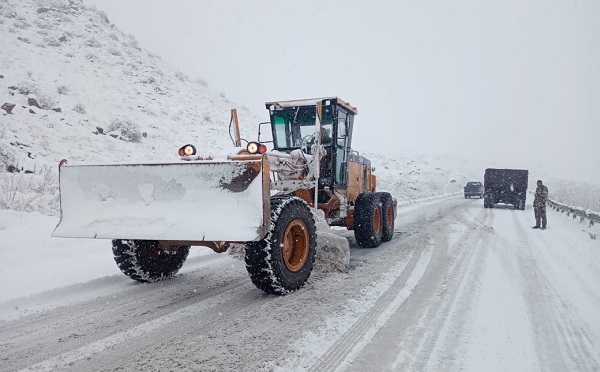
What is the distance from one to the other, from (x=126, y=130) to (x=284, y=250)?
17025mm

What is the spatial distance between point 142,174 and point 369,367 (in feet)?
10.2

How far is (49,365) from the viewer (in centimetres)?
281

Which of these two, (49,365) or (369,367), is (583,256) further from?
(49,365)

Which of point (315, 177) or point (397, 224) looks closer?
point (315, 177)

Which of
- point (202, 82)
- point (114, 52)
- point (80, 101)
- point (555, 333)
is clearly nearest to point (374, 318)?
point (555, 333)

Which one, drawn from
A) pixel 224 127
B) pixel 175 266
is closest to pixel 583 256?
pixel 175 266

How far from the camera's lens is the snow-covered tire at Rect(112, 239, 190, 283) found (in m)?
4.80

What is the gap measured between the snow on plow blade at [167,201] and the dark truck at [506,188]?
19.9 meters

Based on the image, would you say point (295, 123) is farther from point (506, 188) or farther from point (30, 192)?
point (506, 188)

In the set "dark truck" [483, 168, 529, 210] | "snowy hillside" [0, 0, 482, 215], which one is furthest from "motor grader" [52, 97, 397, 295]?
"dark truck" [483, 168, 529, 210]

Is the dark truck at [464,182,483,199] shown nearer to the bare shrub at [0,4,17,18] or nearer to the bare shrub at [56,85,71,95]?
the bare shrub at [56,85,71,95]

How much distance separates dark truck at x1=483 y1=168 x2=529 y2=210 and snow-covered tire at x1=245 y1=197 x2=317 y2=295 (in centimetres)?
1887

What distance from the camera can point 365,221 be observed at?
7.56m

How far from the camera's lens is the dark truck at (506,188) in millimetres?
20891
